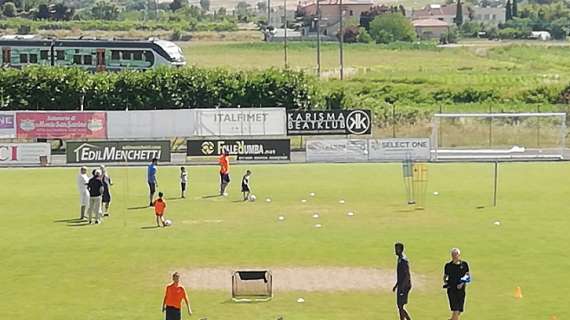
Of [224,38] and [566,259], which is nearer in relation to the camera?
[566,259]

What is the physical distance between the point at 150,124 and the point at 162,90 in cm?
584

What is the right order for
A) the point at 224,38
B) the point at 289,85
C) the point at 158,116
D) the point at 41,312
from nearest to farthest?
the point at 41,312 → the point at 158,116 → the point at 289,85 → the point at 224,38

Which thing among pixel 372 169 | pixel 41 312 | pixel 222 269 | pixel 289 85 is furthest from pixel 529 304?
pixel 289 85

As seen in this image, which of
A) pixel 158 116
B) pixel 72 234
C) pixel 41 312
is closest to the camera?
pixel 41 312

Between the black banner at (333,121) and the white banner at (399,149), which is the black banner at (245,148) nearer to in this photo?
the white banner at (399,149)

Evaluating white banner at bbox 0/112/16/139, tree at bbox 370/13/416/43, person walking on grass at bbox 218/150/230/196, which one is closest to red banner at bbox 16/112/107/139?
white banner at bbox 0/112/16/139

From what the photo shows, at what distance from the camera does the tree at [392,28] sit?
165m

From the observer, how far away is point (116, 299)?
23.8 m

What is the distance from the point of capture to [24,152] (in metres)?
55.3

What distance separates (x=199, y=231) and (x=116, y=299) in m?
9.66

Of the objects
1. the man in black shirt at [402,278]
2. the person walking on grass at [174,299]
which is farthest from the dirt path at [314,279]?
the person walking on grass at [174,299]

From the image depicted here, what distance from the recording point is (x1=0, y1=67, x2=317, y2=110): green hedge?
66.5 meters

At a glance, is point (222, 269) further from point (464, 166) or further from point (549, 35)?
point (549, 35)

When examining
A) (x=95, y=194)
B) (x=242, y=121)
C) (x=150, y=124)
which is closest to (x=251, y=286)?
(x=95, y=194)
